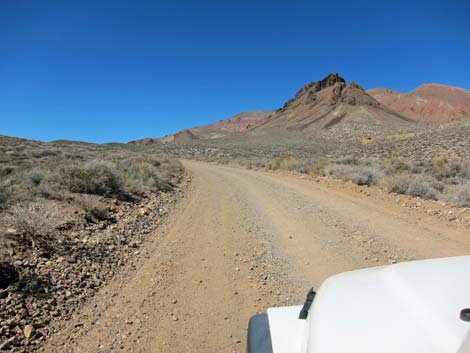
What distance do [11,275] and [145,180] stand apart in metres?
7.76

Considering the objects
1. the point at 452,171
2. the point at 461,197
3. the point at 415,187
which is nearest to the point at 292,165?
the point at 452,171

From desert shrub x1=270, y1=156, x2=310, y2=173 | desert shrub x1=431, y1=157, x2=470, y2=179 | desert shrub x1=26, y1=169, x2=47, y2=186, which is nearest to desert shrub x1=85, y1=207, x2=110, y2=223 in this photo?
desert shrub x1=26, y1=169, x2=47, y2=186

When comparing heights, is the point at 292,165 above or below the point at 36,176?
below

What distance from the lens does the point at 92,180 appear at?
27.8 feet

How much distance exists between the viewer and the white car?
122cm

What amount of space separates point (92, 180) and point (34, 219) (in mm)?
3427

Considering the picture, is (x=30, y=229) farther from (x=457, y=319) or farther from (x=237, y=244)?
(x=457, y=319)

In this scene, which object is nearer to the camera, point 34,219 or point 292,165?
point 34,219

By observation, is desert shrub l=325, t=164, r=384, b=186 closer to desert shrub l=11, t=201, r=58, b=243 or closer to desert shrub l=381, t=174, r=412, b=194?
desert shrub l=381, t=174, r=412, b=194

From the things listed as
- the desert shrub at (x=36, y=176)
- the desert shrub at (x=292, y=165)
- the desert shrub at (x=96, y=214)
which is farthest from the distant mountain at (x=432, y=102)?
the desert shrub at (x=36, y=176)

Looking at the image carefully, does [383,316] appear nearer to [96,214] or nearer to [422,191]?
[96,214]

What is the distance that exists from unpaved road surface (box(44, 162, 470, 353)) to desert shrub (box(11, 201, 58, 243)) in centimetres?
175

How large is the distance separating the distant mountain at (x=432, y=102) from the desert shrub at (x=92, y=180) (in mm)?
140982

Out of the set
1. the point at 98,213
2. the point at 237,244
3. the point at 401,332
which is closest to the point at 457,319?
the point at 401,332
